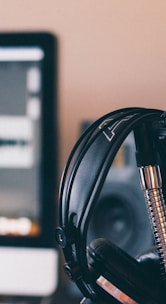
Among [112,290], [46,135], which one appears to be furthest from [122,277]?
[46,135]

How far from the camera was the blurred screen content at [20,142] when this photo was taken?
0.71 m

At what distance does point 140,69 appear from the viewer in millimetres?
878

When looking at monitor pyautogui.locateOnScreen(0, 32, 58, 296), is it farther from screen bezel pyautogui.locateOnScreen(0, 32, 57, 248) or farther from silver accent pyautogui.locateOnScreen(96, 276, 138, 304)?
silver accent pyautogui.locateOnScreen(96, 276, 138, 304)

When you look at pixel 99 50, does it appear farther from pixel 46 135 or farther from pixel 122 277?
pixel 122 277

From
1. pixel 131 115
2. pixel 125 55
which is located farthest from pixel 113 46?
pixel 131 115

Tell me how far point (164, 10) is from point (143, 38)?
53mm

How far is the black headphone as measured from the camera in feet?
1.12

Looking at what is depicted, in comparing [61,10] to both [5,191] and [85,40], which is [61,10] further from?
[5,191]

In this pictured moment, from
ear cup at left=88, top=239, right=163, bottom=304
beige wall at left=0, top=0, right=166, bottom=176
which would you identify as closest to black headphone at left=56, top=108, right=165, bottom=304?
ear cup at left=88, top=239, right=163, bottom=304

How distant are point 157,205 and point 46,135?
356mm

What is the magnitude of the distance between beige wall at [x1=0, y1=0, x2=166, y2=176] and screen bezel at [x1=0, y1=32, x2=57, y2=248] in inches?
7.7

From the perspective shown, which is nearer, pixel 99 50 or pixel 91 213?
pixel 91 213

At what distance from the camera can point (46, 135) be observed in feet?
2.31

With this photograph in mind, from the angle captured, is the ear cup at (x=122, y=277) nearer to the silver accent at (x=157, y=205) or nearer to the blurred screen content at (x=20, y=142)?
the silver accent at (x=157, y=205)
